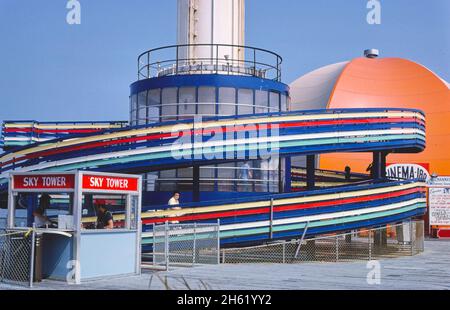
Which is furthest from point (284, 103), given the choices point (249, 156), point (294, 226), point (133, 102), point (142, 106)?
point (294, 226)

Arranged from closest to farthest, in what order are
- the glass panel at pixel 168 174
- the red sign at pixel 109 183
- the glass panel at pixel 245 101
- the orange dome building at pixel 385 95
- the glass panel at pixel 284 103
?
1. the red sign at pixel 109 183
2. the glass panel at pixel 245 101
3. the glass panel at pixel 168 174
4. the glass panel at pixel 284 103
5. the orange dome building at pixel 385 95

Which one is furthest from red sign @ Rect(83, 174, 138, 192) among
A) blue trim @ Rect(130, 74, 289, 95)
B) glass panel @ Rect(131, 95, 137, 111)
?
glass panel @ Rect(131, 95, 137, 111)

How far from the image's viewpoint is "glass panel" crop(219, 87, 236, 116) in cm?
2864

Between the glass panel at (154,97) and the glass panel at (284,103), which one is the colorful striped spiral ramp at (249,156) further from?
the glass panel at (284,103)

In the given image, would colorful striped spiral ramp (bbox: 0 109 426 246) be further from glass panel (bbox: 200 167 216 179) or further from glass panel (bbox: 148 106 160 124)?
glass panel (bbox: 148 106 160 124)

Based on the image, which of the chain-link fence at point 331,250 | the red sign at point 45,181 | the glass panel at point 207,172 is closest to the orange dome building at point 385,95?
the chain-link fence at point 331,250

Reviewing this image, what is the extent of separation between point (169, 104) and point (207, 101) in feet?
5.62

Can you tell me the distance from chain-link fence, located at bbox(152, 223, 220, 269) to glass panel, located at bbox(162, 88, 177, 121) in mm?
8825

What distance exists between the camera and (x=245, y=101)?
29031mm

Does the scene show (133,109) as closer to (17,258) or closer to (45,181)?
(45,181)

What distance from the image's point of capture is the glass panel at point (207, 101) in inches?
1124

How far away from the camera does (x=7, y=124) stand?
34.0 m

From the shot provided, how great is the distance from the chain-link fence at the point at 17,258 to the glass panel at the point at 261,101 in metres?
15.6
